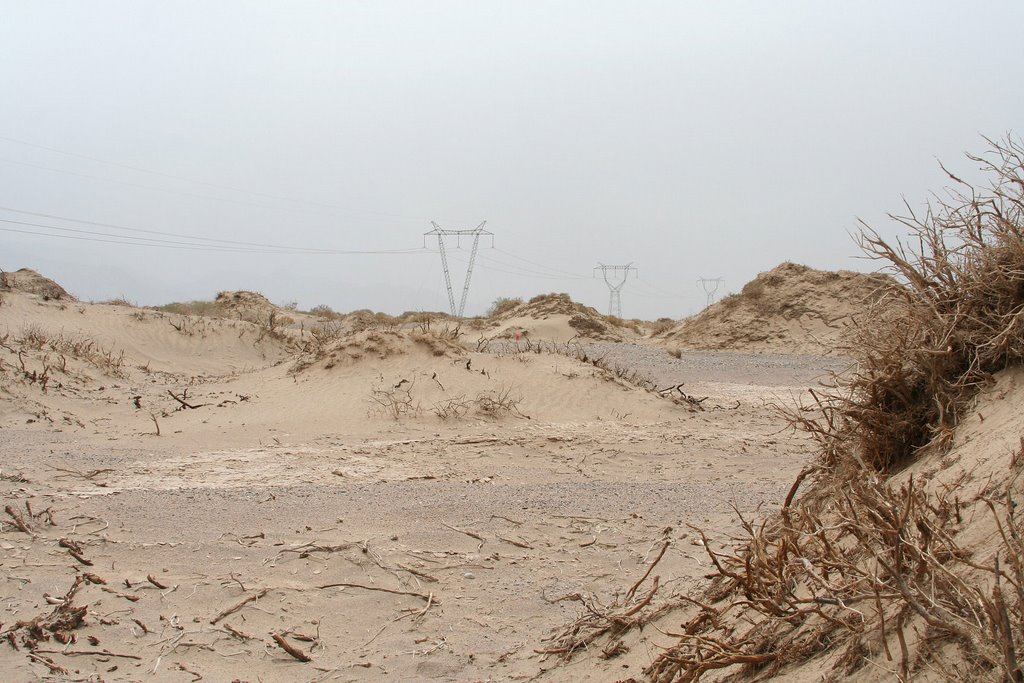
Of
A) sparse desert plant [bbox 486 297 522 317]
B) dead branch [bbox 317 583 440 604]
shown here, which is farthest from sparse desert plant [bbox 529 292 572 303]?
dead branch [bbox 317 583 440 604]

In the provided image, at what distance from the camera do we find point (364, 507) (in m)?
Answer: 6.67

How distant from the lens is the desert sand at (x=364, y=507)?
4.31 metres

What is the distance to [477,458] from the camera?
9.06 metres

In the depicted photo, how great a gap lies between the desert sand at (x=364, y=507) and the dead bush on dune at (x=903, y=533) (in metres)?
0.34

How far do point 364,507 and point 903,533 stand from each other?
16.2 feet

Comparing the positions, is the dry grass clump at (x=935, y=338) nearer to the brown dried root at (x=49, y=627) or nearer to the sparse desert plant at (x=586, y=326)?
the brown dried root at (x=49, y=627)

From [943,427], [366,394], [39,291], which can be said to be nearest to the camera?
[943,427]

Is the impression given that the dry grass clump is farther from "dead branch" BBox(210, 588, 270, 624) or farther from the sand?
"dead branch" BBox(210, 588, 270, 624)

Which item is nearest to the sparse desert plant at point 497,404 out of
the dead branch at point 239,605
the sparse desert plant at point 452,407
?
the sparse desert plant at point 452,407

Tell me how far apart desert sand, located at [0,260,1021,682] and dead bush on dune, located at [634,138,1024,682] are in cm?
34

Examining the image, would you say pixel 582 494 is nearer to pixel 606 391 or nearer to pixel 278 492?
pixel 278 492

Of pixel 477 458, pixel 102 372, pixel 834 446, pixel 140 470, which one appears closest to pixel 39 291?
pixel 102 372

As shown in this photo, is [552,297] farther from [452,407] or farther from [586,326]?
[452,407]

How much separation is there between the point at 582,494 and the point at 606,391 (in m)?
5.35
